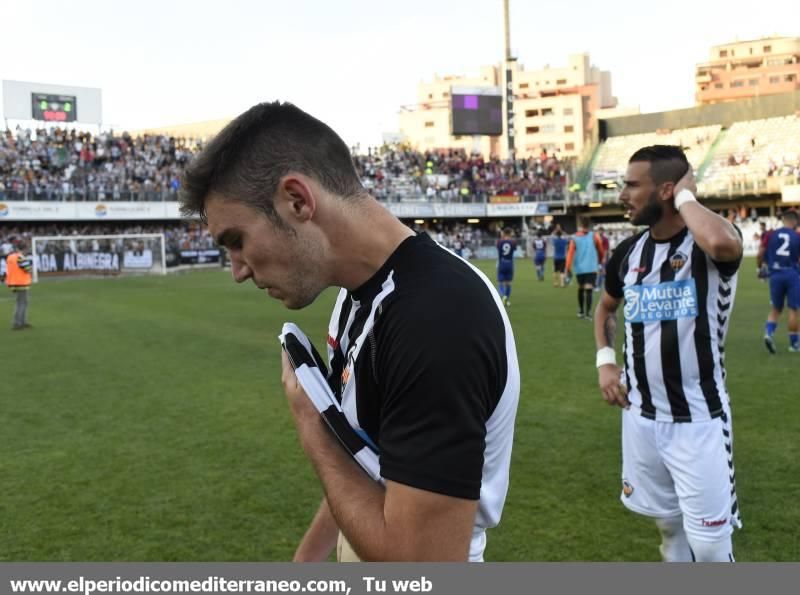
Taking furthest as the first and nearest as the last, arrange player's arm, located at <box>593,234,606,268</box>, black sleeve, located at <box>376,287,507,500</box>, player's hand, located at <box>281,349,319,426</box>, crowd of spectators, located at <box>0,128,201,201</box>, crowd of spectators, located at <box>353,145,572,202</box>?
crowd of spectators, located at <box>353,145,572,202</box>
crowd of spectators, located at <box>0,128,201,201</box>
player's arm, located at <box>593,234,606,268</box>
player's hand, located at <box>281,349,319,426</box>
black sleeve, located at <box>376,287,507,500</box>

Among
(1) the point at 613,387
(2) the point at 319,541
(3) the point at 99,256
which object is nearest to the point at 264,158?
(2) the point at 319,541

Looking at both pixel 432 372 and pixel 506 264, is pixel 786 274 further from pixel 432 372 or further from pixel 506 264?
pixel 432 372

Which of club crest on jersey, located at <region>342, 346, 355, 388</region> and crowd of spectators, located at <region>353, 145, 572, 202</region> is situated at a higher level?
crowd of spectators, located at <region>353, 145, 572, 202</region>

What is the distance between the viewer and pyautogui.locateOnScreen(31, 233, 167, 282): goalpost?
36.8 meters

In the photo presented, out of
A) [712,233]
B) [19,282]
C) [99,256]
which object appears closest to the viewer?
[712,233]

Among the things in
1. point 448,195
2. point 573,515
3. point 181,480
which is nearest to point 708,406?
point 573,515

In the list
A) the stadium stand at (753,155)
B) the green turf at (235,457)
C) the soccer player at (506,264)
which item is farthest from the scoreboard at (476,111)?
the green turf at (235,457)

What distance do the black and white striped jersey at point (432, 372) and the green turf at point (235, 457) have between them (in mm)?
3135

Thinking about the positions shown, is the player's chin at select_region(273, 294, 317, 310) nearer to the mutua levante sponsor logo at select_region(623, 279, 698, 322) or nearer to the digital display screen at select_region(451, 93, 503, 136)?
the mutua levante sponsor logo at select_region(623, 279, 698, 322)

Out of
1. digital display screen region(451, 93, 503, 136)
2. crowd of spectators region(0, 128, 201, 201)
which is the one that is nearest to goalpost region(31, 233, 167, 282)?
crowd of spectators region(0, 128, 201, 201)

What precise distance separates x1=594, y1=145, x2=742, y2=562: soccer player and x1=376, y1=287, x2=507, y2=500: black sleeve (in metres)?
2.25

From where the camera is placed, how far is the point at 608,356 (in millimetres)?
4137

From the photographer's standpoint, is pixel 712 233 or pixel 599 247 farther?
pixel 599 247

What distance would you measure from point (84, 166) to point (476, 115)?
96.7ft
